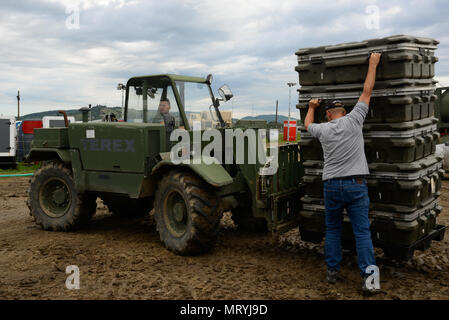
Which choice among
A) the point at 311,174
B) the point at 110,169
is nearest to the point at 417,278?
the point at 311,174

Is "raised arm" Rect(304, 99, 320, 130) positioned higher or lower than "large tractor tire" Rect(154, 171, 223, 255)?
higher

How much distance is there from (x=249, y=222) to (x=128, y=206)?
2342 millimetres

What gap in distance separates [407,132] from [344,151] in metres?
0.69

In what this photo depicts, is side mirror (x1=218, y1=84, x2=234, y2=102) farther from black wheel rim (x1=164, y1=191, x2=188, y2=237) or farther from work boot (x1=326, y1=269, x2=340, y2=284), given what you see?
work boot (x1=326, y1=269, x2=340, y2=284)

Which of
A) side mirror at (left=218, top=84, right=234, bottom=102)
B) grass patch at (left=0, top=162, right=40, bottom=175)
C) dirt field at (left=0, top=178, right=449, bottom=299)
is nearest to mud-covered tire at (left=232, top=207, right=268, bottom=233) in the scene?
dirt field at (left=0, top=178, right=449, bottom=299)

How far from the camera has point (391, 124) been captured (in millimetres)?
4836

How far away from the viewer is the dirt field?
4766 millimetres

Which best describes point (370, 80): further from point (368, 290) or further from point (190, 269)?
point (190, 269)

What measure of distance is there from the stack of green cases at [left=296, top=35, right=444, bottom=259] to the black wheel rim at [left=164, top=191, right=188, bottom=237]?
1.75 meters

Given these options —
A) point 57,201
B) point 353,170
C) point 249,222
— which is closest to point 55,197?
point 57,201

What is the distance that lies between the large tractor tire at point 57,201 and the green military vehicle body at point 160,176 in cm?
2

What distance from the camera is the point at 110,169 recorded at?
6832mm

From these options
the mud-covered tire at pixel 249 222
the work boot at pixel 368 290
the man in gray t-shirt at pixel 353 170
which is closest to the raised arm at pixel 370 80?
the man in gray t-shirt at pixel 353 170
